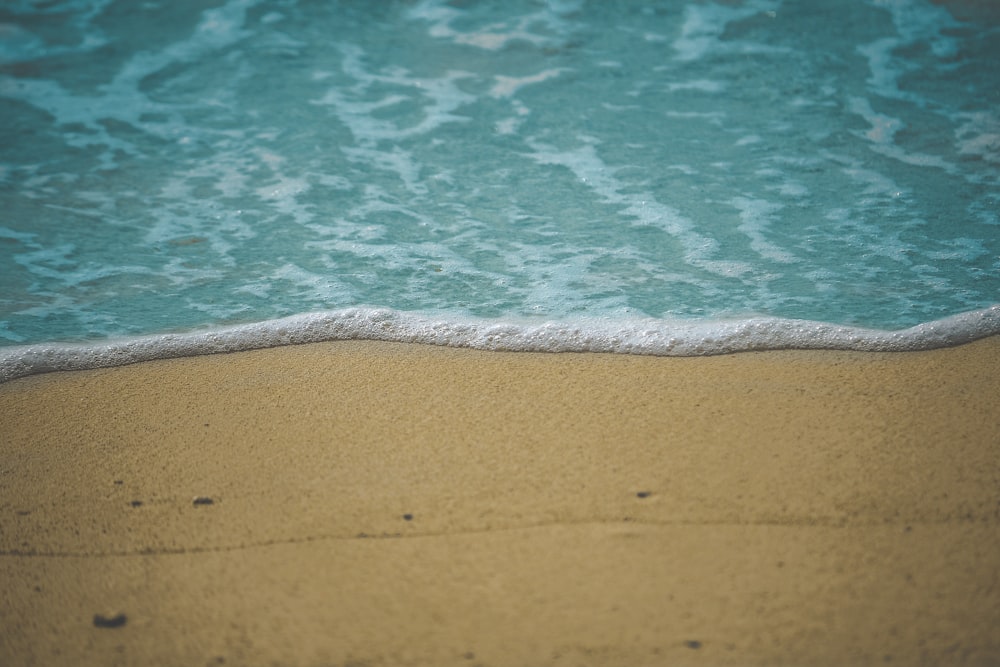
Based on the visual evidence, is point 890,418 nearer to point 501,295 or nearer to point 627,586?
point 627,586

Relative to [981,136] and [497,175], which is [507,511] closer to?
[497,175]

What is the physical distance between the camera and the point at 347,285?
2.99m

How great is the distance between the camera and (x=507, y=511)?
5.89ft

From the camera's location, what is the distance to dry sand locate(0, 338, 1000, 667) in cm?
146

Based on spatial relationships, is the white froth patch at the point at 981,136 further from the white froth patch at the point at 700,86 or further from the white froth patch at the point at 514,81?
the white froth patch at the point at 514,81

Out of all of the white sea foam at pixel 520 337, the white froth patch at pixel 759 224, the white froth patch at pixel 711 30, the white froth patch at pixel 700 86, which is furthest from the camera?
the white froth patch at pixel 711 30

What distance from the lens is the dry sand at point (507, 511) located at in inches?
57.6

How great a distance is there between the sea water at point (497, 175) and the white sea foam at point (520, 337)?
1 centimetres

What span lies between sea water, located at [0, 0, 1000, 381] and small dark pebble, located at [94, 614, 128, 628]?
1.28 metres

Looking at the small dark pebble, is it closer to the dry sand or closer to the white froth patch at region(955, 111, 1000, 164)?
the dry sand

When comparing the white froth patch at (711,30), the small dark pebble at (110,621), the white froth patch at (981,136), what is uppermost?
the white froth patch at (711,30)

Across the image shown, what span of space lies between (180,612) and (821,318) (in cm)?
226

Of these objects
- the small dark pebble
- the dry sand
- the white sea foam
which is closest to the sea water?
the white sea foam

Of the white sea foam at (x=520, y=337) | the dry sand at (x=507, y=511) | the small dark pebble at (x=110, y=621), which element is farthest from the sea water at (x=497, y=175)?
the small dark pebble at (x=110, y=621)
